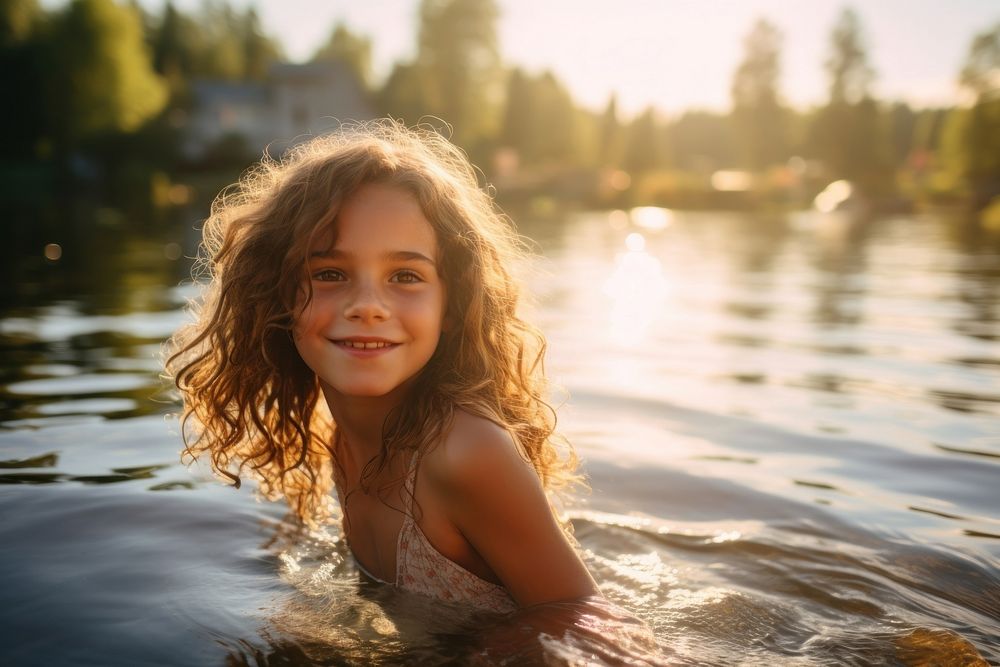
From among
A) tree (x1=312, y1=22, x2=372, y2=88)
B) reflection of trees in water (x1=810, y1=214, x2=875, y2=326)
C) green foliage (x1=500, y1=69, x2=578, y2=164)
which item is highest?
tree (x1=312, y1=22, x2=372, y2=88)

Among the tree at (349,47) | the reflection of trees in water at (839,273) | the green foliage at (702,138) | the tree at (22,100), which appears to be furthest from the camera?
the green foliage at (702,138)

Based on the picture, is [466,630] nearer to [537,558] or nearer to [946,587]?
[537,558]

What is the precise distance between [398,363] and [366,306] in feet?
0.70

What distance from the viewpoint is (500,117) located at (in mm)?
60719

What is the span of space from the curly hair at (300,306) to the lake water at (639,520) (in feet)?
1.57

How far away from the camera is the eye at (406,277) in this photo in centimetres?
280

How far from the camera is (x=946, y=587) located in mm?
3223

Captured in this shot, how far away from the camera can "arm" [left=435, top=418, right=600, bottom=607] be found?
252 cm

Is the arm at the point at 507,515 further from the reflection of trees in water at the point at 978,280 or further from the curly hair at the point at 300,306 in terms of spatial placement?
the reflection of trees in water at the point at 978,280

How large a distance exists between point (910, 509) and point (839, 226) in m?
26.9

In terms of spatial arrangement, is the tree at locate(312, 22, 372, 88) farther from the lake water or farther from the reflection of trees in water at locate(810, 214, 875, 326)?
the lake water

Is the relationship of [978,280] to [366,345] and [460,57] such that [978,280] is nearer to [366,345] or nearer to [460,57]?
[366,345]

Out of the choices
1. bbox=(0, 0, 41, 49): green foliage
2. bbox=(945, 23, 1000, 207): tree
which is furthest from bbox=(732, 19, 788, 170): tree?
bbox=(0, 0, 41, 49): green foliage

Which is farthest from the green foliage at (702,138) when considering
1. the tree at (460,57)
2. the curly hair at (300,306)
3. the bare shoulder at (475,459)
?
the bare shoulder at (475,459)
